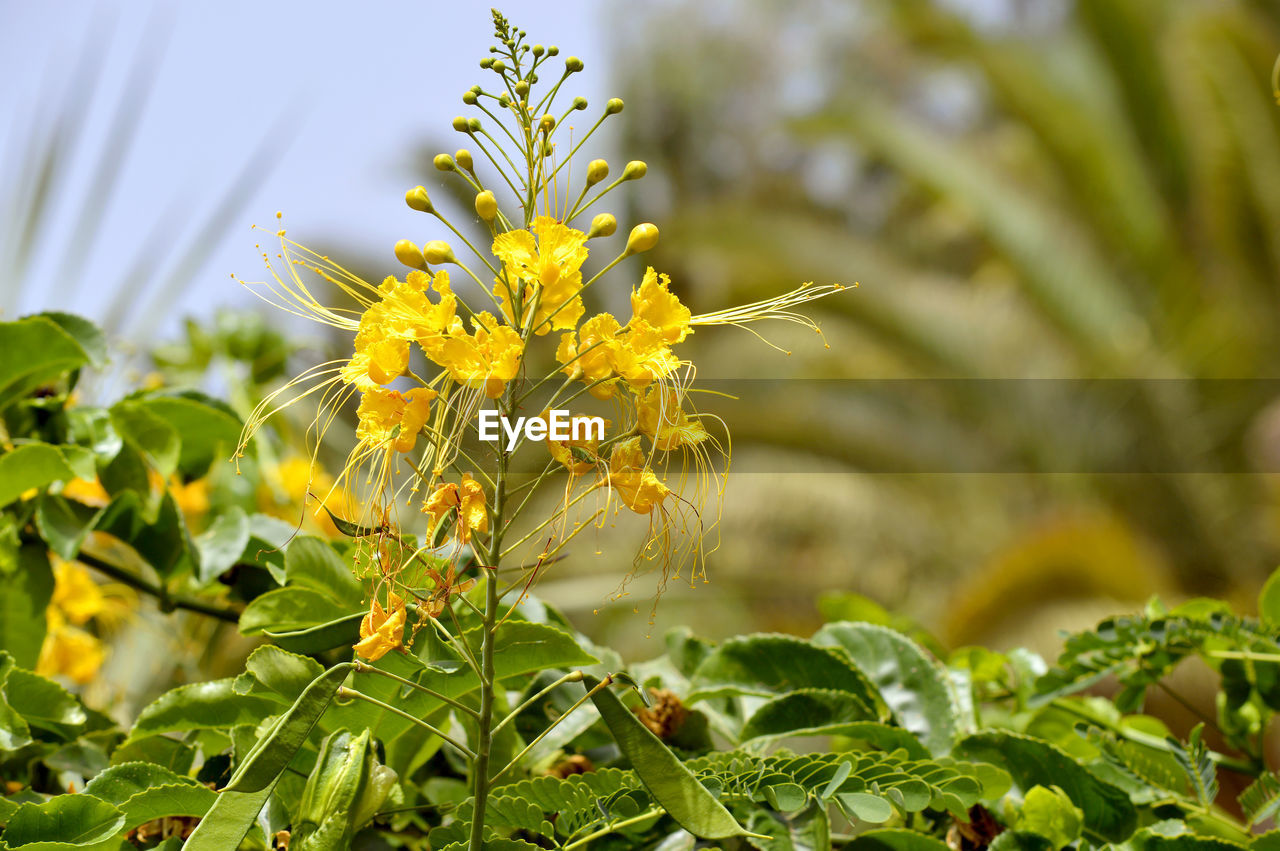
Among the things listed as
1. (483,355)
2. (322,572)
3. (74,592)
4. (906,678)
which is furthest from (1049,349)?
(483,355)

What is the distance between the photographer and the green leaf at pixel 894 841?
0.61 m

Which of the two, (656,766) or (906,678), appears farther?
(906,678)

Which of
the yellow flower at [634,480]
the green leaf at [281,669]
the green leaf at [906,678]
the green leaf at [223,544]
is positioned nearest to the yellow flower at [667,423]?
the yellow flower at [634,480]

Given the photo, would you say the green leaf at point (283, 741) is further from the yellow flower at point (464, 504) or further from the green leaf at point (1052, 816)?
the green leaf at point (1052, 816)

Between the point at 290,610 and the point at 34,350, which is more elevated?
the point at 34,350

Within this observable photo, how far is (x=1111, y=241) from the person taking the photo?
4211 millimetres

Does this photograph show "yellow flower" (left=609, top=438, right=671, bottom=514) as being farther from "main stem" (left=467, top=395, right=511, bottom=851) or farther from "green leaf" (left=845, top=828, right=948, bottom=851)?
"green leaf" (left=845, top=828, right=948, bottom=851)

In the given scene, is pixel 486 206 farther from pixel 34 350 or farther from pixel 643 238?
pixel 34 350

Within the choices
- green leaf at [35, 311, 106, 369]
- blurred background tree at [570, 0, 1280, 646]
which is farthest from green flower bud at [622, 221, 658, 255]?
blurred background tree at [570, 0, 1280, 646]

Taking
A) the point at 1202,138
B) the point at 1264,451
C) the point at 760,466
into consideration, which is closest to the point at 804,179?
the point at 760,466

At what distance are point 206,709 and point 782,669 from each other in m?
0.39

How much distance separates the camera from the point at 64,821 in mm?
542

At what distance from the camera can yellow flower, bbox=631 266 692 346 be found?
48 centimetres

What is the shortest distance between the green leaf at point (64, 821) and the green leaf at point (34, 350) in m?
0.37
